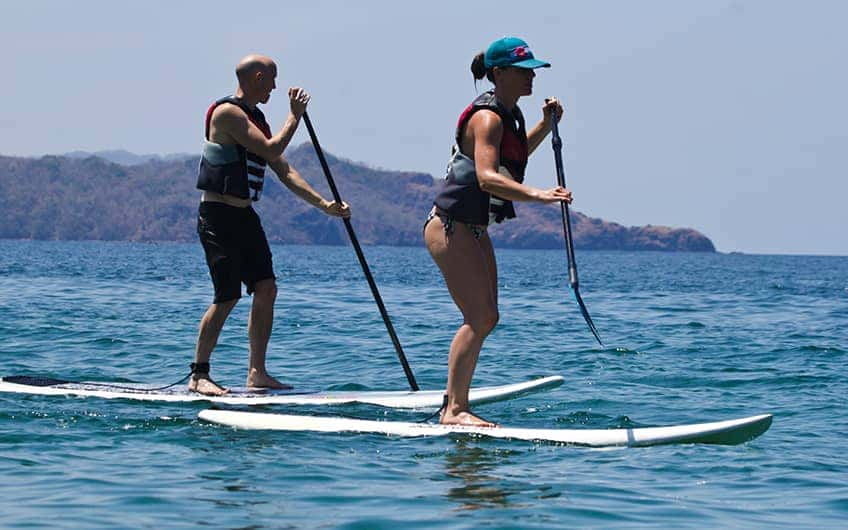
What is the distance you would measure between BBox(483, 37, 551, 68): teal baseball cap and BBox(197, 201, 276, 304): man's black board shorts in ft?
9.14

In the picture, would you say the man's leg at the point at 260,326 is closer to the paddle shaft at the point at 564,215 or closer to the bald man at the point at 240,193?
the bald man at the point at 240,193

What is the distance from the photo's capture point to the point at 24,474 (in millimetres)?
7012

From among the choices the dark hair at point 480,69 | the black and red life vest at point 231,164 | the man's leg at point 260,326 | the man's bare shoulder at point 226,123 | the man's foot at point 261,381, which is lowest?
the man's foot at point 261,381

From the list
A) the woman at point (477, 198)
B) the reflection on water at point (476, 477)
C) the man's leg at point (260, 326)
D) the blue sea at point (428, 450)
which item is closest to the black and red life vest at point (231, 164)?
the man's leg at point (260, 326)

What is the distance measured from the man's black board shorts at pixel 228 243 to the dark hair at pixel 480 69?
254cm

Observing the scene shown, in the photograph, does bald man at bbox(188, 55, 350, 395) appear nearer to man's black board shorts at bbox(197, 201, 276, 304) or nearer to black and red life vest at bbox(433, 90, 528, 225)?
man's black board shorts at bbox(197, 201, 276, 304)

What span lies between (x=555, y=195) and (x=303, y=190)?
121 inches

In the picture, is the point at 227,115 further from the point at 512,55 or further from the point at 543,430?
the point at 543,430

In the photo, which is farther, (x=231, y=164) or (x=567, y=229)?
(x=231, y=164)

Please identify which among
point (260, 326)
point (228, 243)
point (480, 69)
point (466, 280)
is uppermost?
point (480, 69)

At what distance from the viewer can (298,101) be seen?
376 inches

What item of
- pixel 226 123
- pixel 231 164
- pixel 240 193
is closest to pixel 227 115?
pixel 226 123

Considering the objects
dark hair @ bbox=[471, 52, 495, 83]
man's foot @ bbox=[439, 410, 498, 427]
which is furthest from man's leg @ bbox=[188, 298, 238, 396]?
dark hair @ bbox=[471, 52, 495, 83]

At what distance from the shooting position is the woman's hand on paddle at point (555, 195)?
704 centimetres
